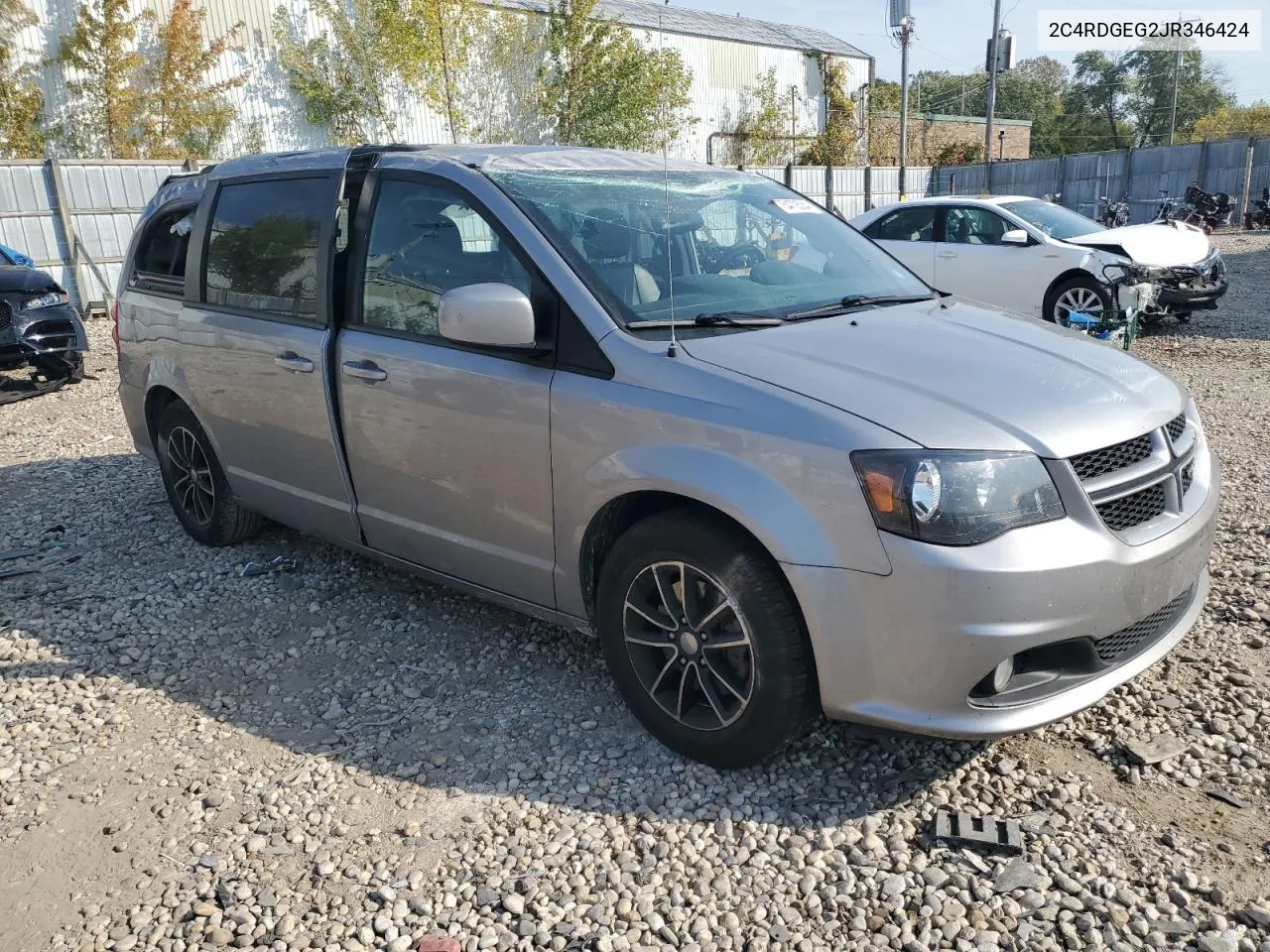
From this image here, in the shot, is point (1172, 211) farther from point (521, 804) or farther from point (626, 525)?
point (521, 804)

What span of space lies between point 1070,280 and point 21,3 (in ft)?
72.3

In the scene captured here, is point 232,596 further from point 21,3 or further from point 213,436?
point 21,3

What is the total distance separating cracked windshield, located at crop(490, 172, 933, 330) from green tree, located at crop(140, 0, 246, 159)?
2275 cm

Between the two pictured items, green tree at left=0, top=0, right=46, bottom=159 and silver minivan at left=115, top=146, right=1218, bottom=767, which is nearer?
silver minivan at left=115, top=146, right=1218, bottom=767

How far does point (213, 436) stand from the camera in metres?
4.79

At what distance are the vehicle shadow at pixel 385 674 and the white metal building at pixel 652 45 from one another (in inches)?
756

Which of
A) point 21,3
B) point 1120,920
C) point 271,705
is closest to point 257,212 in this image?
point 271,705

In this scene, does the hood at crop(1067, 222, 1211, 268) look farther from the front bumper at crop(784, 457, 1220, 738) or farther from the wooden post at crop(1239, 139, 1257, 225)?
the wooden post at crop(1239, 139, 1257, 225)

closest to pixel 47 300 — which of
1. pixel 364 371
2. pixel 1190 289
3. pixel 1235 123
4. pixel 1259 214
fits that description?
pixel 364 371

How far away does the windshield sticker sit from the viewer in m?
4.14

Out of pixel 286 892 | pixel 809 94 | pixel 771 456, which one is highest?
pixel 809 94

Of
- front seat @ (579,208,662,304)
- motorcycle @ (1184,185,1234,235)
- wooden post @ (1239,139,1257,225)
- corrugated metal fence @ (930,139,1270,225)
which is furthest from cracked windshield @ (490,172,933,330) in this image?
wooden post @ (1239,139,1257,225)

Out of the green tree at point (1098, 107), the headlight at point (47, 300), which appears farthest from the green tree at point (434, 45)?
the green tree at point (1098, 107)

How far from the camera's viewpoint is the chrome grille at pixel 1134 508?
2736 mm
